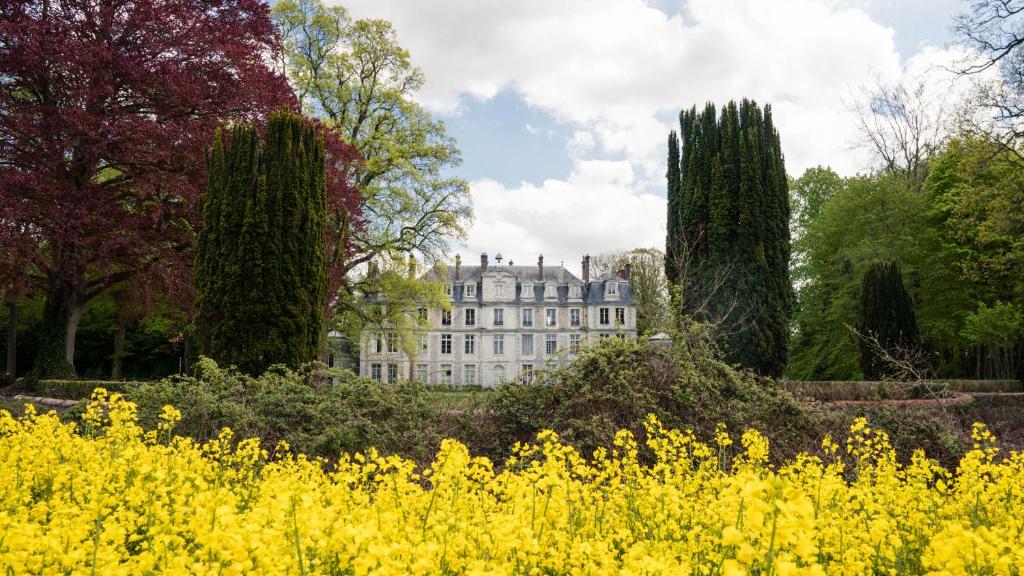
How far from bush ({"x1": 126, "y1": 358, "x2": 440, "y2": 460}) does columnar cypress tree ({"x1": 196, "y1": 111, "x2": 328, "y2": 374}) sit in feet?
5.55

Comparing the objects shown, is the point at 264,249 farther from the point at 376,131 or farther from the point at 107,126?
the point at 376,131

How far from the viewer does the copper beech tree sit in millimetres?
11711

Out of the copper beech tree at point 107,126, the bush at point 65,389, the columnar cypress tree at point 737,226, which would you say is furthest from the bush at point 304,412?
the columnar cypress tree at point 737,226

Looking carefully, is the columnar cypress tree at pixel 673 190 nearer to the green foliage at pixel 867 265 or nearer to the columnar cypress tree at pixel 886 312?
the columnar cypress tree at pixel 886 312

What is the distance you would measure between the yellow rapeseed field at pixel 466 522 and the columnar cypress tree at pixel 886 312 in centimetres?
1645

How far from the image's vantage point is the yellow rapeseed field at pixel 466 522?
201 centimetres

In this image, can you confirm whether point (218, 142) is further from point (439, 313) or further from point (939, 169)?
point (439, 313)

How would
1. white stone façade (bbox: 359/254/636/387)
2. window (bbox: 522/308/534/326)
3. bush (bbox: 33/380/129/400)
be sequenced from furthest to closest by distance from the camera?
window (bbox: 522/308/534/326)
white stone façade (bbox: 359/254/636/387)
bush (bbox: 33/380/129/400)

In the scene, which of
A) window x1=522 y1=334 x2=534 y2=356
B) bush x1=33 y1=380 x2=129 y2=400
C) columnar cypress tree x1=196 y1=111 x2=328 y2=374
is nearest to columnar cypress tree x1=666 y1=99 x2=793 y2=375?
columnar cypress tree x1=196 y1=111 x2=328 y2=374

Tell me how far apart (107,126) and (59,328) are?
4460 millimetres

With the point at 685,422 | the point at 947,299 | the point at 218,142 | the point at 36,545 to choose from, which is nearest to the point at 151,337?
the point at 218,142

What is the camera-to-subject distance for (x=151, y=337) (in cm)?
2988

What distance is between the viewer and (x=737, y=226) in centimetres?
1691

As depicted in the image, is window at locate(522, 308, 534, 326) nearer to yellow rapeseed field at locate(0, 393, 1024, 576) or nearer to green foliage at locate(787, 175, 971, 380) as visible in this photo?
green foliage at locate(787, 175, 971, 380)
